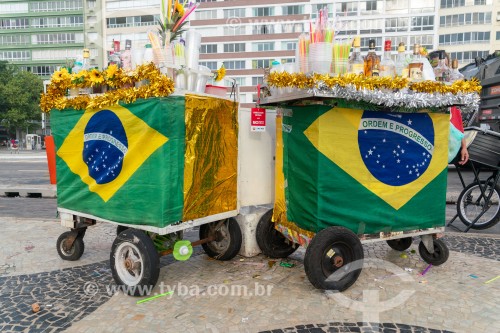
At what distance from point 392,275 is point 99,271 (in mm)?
3533

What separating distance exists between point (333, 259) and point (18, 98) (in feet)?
180

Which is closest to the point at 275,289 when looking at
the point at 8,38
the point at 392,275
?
the point at 392,275

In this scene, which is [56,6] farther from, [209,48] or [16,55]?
[209,48]

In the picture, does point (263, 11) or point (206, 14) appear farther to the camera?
point (206, 14)

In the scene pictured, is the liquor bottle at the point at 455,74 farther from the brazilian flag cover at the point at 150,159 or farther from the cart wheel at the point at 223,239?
the cart wheel at the point at 223,239

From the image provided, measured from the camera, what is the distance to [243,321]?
343 cm

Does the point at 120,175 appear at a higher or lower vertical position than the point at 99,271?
higher

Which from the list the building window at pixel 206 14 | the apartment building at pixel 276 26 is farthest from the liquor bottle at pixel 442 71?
the building window at pixel 206 14

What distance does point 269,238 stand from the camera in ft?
16.5

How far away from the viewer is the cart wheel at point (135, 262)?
3816 mm

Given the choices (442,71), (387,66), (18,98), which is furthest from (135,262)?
(18,98)

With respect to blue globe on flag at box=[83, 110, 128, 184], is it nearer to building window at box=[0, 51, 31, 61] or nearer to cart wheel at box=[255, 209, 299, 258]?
cart wheel at box=[255, 209, 299, 258]

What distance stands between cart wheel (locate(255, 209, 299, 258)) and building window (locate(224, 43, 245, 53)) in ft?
179

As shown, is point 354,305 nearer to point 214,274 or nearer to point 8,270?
point 214,274
